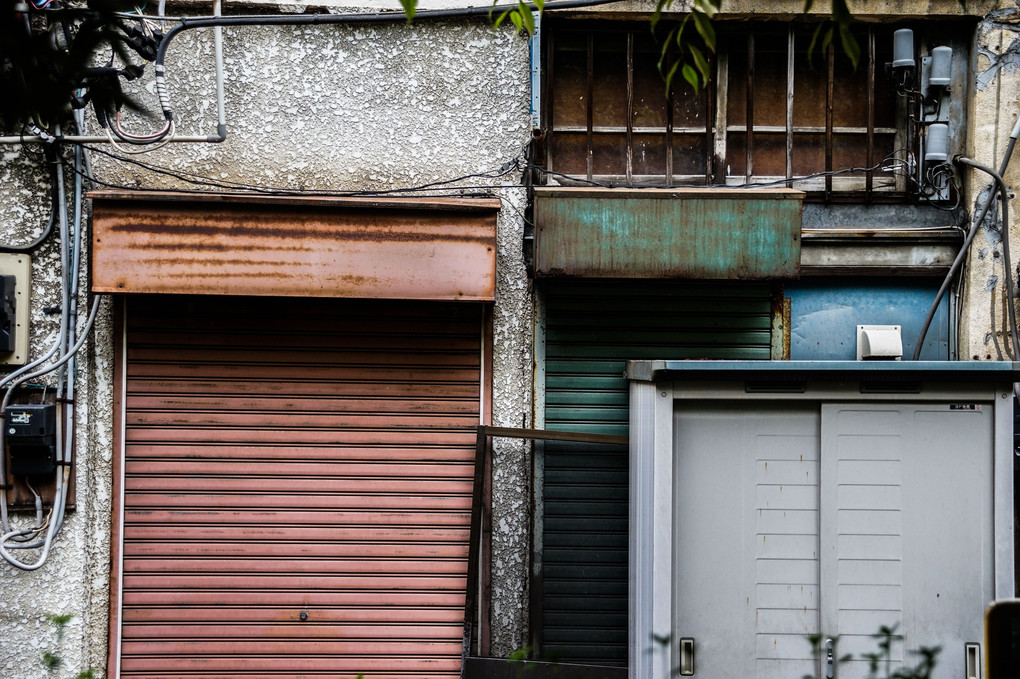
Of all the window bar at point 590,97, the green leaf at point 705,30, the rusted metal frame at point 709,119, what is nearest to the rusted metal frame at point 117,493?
the window bar at point 590,97

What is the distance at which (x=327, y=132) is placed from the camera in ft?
18.4

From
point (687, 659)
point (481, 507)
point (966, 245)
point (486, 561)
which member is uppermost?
point (966, 245)

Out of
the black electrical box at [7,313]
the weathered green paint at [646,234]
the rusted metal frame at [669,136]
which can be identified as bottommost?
the black electrical box at [7,313]

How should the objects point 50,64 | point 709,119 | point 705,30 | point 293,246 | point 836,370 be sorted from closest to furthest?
point 50,64
point 705,30
point 836,370
point 293,246
point 709,119

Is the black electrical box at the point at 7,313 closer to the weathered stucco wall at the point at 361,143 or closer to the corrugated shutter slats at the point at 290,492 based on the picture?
the weathered stucco wall at the point at 361,143

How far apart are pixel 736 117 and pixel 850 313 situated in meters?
1.66

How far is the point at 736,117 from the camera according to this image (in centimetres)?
589

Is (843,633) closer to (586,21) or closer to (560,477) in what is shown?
(560,477)

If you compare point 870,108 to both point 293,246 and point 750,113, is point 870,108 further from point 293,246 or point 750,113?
point 293,246

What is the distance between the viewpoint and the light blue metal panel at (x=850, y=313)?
5.75m

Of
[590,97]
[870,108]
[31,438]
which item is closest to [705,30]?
[590,97]

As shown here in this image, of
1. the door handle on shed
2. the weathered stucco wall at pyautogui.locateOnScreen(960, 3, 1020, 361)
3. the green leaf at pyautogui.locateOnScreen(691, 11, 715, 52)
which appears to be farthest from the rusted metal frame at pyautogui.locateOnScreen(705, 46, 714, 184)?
the green leaf at pyautogui.locateOnScreen(691, 11, 715, 52)

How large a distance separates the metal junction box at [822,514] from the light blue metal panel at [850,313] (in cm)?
133

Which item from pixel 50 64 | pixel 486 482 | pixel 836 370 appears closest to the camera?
pixel 50 64
